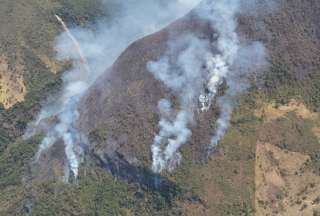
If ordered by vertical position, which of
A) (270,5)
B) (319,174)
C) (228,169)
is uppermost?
(270,5)

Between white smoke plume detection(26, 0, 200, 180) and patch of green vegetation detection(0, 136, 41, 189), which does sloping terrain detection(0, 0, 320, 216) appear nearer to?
patch of green vegetation detection(0, 136, 41, 189)

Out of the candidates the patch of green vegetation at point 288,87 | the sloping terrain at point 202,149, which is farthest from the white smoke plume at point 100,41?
the patch of green vegetation at point 288,87

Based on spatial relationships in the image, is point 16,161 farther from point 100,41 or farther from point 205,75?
point 205,75

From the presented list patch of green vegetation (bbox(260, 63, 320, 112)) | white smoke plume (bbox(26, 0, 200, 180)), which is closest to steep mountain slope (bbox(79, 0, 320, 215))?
patch of green vegetation (bbox(260, 63, 320, 112))

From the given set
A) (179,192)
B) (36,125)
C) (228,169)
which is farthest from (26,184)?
(228,169)

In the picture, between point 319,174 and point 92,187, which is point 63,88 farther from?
point 319,174

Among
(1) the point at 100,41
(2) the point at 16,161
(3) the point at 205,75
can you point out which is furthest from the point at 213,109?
(1) the point at 100,41
